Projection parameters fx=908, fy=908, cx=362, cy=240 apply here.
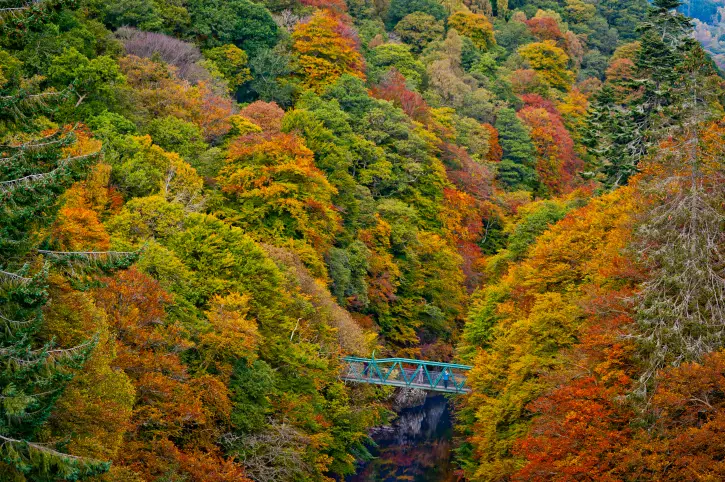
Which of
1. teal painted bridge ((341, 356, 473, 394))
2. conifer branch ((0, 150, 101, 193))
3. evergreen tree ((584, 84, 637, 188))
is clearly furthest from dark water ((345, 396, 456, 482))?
conifer branch ((0, 150, 101, 193))

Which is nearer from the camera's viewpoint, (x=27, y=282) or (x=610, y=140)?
(x=27, y=282)

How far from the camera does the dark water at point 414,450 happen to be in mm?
43750

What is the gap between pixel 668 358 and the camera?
88.0ft

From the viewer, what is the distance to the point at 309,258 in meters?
44.9

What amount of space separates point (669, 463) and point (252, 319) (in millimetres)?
16251

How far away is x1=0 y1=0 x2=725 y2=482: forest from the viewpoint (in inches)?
798

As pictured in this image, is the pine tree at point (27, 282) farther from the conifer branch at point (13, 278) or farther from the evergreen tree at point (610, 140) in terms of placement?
the evergreen tree at point (610, 140)

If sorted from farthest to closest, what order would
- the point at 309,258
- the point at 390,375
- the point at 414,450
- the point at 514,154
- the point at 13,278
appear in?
the point at 514,154 < the point at 414,450 < the point at 309,258 < the point at 390,375 < the point at 13,278

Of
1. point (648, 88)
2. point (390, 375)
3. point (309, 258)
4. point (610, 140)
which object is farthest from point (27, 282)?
point (610, 140)

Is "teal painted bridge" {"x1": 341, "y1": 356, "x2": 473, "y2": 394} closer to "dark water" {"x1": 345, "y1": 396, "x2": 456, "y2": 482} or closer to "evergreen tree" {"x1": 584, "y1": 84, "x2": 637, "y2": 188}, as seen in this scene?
"dark water" {"x1": 345, "y1": 396, "x2": 456, "y2": 482}

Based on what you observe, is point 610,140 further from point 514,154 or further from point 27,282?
point 27,282

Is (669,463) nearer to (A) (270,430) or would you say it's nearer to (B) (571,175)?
(A) (270,430)

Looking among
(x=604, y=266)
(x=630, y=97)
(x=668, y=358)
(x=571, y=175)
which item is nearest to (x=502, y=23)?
(x=571, y=175)

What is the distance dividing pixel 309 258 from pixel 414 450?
1189cm
